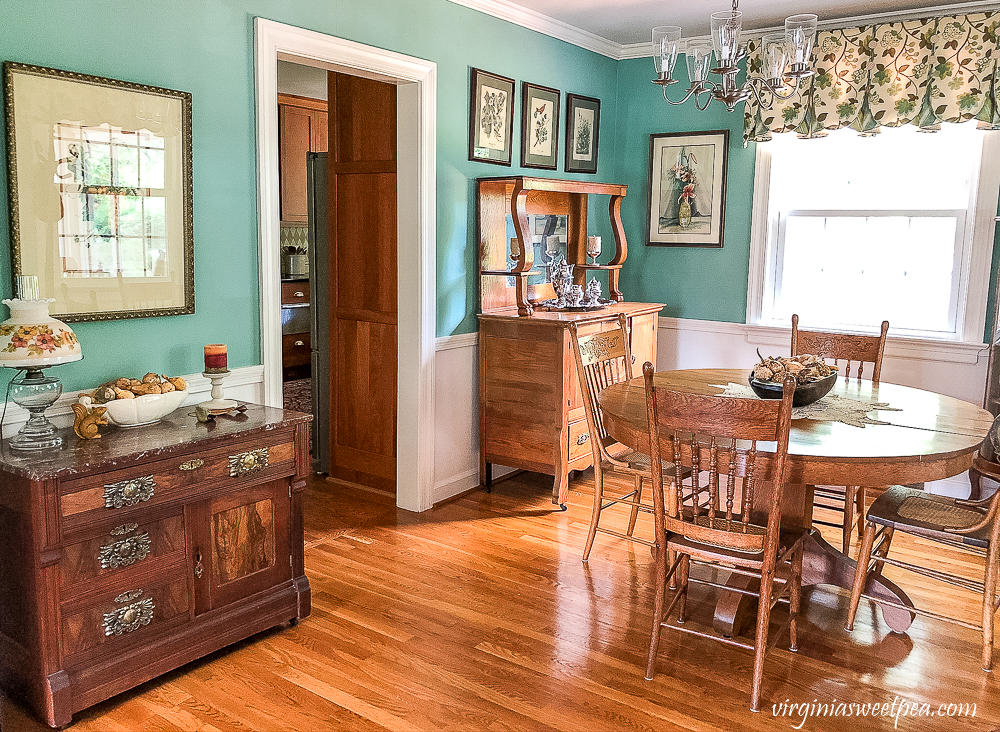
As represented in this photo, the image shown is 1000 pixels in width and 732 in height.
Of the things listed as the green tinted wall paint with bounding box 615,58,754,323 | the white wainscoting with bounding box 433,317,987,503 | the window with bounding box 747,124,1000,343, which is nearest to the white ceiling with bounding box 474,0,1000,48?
the green tinted wall paint with bounding box 615,58,754,323

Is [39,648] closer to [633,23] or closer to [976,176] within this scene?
[633,23]

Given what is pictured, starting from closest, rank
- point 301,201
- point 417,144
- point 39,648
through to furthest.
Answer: point 39,648 < point 417,144 < point 301,201

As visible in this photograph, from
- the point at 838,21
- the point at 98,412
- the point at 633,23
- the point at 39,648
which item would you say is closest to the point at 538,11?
the point at 633,23

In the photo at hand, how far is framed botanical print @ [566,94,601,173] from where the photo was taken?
5.18 m

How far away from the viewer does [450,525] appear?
13.5ft

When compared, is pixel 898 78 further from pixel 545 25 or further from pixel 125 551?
pixel 125 551

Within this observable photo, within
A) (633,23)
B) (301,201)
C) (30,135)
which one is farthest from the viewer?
(301,201)

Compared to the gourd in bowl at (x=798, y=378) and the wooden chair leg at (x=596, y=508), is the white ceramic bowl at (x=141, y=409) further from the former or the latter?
the gourd in bowl at (x=798, y=378)

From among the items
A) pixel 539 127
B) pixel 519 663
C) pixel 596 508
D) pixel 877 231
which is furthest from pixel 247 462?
pixel 877 231

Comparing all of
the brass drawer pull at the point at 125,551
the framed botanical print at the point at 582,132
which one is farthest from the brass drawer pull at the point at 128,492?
the framed botanical print at the point at 582,132

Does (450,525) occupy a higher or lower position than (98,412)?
lower

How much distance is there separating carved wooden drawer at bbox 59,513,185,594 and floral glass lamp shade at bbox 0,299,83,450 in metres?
0.33

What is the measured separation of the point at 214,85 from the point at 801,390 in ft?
8.06

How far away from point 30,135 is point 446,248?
2121 mm
